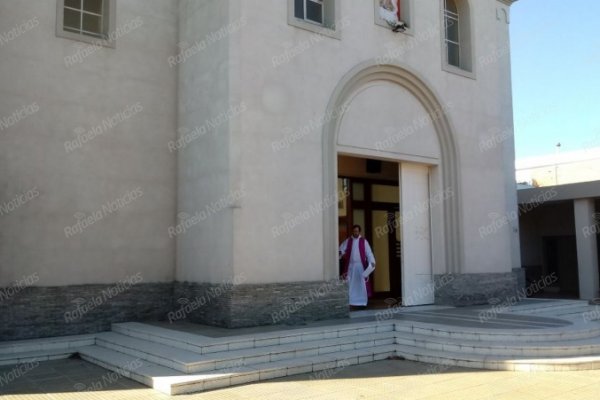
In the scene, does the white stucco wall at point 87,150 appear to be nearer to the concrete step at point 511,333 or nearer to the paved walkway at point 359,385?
the paved walkway at point 359,385

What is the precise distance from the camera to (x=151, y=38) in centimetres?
1184

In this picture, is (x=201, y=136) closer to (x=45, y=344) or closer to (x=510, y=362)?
(x=45, y=344)

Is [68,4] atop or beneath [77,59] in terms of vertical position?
atop

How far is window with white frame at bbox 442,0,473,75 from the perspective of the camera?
14.9 meters

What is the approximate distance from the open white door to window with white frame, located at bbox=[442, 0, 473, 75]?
3177 mm

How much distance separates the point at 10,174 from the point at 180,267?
3475mm

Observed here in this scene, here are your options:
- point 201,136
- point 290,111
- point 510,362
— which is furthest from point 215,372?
point 290,111

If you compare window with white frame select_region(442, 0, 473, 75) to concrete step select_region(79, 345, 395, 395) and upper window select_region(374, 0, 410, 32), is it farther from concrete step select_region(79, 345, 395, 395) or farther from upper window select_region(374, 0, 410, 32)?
concrete step select_region(79, 345, 395, 395)

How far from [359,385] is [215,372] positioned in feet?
6.11

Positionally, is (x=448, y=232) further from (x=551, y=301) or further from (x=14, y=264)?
(x=14, y=264)

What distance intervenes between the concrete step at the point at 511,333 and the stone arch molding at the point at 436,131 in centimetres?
240

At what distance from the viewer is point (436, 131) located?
545 inches

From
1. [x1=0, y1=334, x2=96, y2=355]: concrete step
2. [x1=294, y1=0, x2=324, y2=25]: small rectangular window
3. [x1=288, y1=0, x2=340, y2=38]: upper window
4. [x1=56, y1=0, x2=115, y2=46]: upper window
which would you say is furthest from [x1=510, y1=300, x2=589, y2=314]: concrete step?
[x1=56, y1=0, x2=115, y2=46]: upper window

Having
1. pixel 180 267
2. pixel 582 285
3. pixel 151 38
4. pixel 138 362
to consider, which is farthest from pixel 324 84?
pixel 582 285
